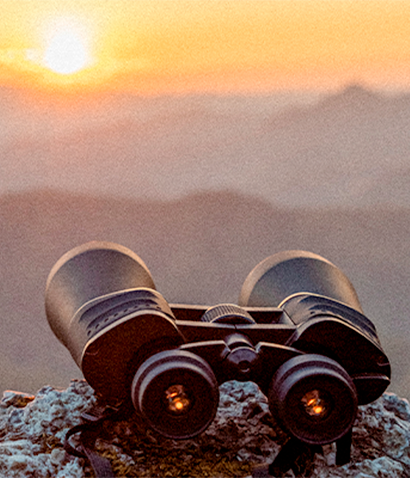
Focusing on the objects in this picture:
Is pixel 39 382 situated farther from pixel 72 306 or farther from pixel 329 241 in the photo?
pixel 329 241

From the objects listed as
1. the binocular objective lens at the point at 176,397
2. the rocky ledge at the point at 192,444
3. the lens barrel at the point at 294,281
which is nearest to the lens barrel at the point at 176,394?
the binocular objective lens at the point at 176,397

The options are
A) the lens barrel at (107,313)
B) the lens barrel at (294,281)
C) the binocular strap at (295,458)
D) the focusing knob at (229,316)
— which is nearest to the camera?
the lens barrel at (107,313)

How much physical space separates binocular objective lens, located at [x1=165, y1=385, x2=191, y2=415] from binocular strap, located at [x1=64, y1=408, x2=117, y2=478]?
1.00 feet

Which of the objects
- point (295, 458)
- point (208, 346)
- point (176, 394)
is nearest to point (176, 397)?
point (176, 394)

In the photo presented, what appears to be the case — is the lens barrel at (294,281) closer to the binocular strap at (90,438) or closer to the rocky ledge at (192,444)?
the rocky ledge at (192,444)

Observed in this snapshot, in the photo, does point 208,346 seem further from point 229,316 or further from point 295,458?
point 295,458

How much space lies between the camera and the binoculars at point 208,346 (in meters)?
1.97

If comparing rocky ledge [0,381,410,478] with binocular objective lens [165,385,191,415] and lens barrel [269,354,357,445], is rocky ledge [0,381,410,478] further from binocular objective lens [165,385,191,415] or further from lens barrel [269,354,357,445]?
lens barrel [269,354,357,445]

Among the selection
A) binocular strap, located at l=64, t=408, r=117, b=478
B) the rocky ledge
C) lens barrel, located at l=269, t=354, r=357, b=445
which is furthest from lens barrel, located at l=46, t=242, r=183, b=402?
lens barrel, located at l=269, t=354, r=357, b=445

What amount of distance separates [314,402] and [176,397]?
15.9 inches

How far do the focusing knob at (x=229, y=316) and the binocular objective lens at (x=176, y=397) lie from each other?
38 cm

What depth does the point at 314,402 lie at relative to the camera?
1990mm

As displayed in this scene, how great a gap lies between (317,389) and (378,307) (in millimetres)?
2182

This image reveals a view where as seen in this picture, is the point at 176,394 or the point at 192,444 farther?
the point at 192,444
